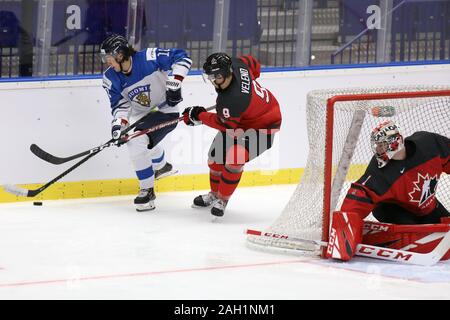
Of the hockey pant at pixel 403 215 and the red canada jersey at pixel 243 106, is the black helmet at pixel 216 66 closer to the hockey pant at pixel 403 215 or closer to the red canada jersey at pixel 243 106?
the red canada jersey at pixel 243 106

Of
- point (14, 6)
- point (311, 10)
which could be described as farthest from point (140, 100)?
point (311, 10)

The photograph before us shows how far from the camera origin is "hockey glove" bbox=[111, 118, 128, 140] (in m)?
6.74

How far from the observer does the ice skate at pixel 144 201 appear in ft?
22.2

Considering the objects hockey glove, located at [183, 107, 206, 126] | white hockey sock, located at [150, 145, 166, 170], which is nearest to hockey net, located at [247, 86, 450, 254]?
hockey glove, located at [183, 107, 206, 126]

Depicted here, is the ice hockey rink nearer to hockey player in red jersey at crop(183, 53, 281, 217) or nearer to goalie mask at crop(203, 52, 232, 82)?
hockey player in red jersey at crop(183, 53, 281, 217)

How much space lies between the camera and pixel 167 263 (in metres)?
5.33

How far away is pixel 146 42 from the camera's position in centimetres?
751

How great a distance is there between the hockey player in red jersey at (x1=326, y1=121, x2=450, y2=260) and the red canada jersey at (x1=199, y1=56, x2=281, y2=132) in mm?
1073

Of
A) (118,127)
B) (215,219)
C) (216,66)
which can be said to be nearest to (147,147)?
(118,127)

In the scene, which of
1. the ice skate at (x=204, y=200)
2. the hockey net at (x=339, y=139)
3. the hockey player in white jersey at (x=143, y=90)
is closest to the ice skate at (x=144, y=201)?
the hockey player in white jersey at (x=143, y=90)

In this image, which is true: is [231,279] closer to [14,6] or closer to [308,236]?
[308,236]

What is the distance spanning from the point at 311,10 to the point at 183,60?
4.97 feet

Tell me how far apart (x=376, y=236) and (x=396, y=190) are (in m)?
0.23
